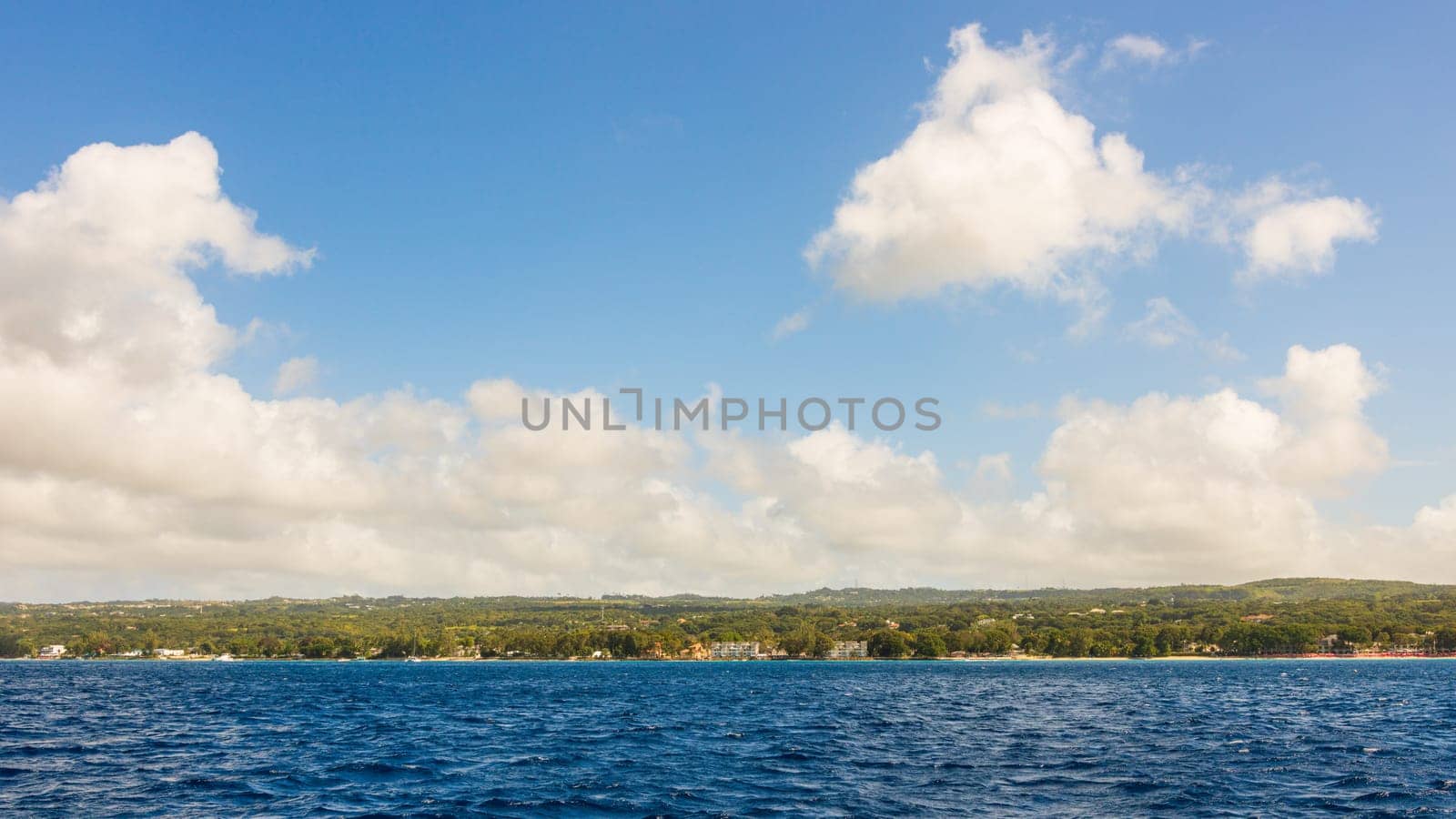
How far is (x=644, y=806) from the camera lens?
135 ft

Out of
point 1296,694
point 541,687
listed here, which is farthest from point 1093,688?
point 541,687

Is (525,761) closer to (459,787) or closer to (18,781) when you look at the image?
(459,787)

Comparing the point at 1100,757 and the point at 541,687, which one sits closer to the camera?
the point at 1100,757

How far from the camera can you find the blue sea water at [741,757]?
41.9m

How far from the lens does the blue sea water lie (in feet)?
138

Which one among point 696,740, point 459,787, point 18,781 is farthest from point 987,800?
point 18,781

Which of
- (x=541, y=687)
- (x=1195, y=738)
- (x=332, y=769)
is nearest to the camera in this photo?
(x=332, y=769)

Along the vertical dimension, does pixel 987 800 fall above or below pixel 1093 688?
above

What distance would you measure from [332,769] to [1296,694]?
121 metres

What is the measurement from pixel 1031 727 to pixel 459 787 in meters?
48.1

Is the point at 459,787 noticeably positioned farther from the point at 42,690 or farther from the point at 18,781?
the point at 42,690

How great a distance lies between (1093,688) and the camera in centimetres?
14238

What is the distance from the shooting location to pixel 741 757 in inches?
2308

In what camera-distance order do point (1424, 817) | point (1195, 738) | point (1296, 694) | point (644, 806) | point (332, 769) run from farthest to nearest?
point (1296, 694) → point (1195, 738) → point (332, 769) → point (644, 806) → point (1424, 817)
